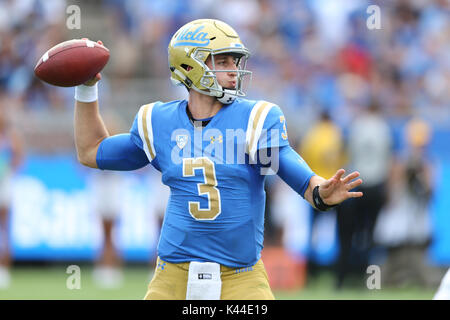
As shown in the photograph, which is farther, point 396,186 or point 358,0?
point 358,0

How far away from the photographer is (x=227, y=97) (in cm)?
427

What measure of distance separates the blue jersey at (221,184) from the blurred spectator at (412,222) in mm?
5268

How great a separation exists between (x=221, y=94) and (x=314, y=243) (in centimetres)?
556

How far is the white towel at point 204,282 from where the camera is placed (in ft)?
13.3

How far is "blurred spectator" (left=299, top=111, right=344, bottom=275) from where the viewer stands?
31.0 feet

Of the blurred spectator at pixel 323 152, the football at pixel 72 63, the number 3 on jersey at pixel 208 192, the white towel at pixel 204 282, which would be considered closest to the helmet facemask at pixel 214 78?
the number 3 on jersey at pixel 208 192

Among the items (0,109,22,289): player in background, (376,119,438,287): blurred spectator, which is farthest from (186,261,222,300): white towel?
(0,109,22,289): player in background

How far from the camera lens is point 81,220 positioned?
10367 mm

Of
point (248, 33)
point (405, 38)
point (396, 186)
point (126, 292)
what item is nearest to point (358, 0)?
point (405, 38)

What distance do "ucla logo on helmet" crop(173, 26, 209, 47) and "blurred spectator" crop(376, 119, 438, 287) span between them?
17.5 ft

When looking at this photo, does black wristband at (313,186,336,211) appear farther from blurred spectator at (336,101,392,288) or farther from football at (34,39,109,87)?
blurred spectator at (336,101,392,288)

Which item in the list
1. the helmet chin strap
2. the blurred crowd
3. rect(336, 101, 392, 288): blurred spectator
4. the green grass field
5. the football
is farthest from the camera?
the blurred crowd
